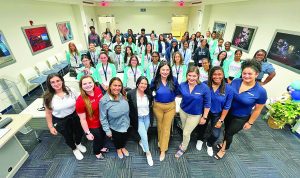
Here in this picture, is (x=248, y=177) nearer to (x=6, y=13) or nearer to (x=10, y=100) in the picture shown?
(x=10, y=100)

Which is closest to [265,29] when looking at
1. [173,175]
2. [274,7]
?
[274,7]

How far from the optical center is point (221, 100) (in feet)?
6.95

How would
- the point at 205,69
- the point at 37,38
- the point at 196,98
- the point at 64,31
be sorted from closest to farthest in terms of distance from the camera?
the point at 196,98, the point at 205,69, the point at 37,38, the point at 64,31

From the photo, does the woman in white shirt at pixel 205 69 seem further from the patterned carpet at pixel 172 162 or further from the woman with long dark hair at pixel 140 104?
the woman with long dark hair at pixel 140 104

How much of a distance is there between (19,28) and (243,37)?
777 cm

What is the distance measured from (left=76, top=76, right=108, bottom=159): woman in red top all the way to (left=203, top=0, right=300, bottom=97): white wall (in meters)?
4.50

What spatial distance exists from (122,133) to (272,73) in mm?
3420

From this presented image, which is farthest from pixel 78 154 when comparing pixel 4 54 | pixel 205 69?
pixel 4 54

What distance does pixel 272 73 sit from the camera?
3236 millimetres

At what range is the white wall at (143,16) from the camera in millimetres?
11328

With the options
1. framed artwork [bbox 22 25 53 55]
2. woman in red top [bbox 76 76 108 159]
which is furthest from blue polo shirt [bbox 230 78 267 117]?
framed artwork [bbox 22 25 53 55]

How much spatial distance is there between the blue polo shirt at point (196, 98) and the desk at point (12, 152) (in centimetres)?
250

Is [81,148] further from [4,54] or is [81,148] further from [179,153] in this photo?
[4,54]

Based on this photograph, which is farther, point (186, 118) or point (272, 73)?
→ point (272, 73)
